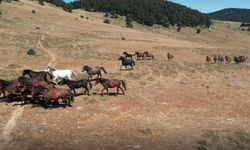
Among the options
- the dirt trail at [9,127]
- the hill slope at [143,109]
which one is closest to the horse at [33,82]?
the hill slope at [143,109]

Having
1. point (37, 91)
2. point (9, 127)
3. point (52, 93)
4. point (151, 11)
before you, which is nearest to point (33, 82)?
point (37, 91)

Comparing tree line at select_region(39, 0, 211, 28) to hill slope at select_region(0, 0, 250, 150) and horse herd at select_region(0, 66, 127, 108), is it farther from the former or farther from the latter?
horse herd at select_region(0, 66, 127, 108)

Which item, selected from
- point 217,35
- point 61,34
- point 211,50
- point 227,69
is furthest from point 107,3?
point 227,69

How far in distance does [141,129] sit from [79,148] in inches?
164

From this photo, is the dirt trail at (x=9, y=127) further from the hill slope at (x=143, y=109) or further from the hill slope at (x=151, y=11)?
the hill slope at (x=151, y=11)

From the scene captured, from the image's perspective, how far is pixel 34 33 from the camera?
71.0 meters

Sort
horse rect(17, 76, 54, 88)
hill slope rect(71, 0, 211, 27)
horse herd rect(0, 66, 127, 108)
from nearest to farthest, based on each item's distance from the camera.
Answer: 1. horse herd rect(0, 66, 127, 108)
2. horse rect(17, 76, 54, 88)
3. hill slope rect(71, 0, 211, 27)

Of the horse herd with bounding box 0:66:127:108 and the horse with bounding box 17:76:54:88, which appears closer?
the horse herd with bounding box 0:66:127:108

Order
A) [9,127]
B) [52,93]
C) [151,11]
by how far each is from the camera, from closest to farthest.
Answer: [9,127] → [52,93] → [151,11]

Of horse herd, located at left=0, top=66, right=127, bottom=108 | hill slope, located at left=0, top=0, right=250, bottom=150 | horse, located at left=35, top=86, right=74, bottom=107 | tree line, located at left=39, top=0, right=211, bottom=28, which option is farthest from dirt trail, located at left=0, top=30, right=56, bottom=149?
tree line, located at left=39, top=0, right=211, bottom=28

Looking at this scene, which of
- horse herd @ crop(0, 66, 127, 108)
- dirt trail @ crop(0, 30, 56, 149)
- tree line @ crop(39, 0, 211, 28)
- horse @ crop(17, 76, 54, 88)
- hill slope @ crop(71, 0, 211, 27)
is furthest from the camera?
hill slope @ crop(71, 0, 211, 27)

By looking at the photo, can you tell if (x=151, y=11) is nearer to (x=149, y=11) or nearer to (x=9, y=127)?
(x=149, y=11)

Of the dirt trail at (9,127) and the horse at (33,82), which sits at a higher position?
the horse at (33,82)

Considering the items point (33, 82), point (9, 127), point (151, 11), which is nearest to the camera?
point (9, 127)
